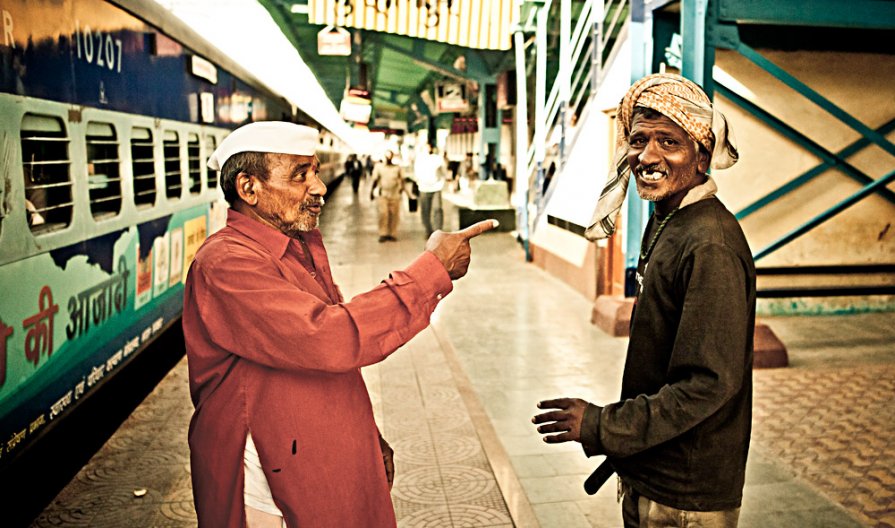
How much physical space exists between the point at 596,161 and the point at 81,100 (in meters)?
6.06

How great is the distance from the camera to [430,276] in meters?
1.88

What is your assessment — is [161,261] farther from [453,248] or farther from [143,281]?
[453,248]

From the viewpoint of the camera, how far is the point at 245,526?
1.99 metres

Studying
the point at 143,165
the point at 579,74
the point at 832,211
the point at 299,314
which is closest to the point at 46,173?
the point at 143,165

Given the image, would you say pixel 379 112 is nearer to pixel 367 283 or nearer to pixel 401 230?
pixel 401 230

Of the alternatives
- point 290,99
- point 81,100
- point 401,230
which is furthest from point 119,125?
point 401,230

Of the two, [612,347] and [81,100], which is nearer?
[81,100]

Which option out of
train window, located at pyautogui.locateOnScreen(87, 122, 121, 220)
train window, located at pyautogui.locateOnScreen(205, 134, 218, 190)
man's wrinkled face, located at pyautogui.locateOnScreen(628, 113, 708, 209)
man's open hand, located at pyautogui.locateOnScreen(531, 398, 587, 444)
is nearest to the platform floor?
train window, located at pyautogui.locateOnScreen(87, 122, 121, 220)

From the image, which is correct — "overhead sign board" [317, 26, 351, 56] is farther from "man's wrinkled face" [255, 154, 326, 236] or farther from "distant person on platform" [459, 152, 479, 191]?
"man's wrinkled face" [255, 154, 326, 236]

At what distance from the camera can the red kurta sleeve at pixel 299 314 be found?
5.83ft

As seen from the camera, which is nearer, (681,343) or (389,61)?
(681,343)

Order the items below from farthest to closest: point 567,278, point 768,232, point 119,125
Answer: point 567,278 < point 768,232 < point 119,125

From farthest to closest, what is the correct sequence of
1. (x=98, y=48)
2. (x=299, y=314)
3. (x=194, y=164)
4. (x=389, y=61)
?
(x=389, y=61) → (x=194, y=164) → (x=98, y=48) → (x=299, y=314)

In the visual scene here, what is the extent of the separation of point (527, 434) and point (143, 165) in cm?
369
